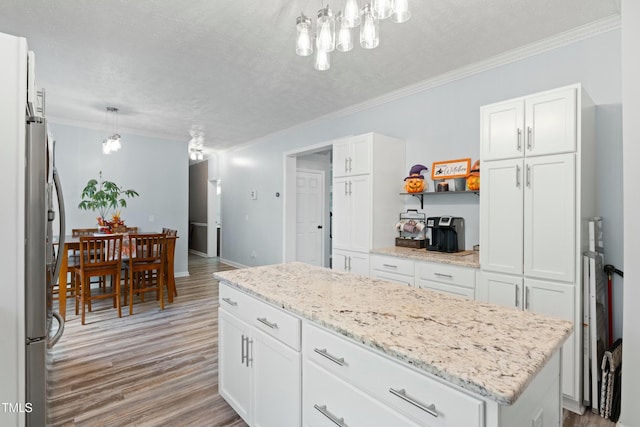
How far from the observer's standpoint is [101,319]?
3.72 meters

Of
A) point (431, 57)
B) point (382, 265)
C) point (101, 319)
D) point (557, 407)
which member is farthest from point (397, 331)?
point (101, 319)

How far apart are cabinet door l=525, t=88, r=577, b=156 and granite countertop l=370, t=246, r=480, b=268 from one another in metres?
0.92

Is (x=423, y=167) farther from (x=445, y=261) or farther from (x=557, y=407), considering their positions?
(x=557, y=407)

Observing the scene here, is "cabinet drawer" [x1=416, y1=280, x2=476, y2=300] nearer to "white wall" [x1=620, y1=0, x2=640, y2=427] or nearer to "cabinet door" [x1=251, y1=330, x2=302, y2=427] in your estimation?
"white wall" [x1=620, y1=0, x2=640, y2=427]

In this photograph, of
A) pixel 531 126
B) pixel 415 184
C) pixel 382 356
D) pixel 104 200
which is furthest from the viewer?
pixel 104 200

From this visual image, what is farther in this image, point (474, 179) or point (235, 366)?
point (474, 179)

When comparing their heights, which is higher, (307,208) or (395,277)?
(307,208)

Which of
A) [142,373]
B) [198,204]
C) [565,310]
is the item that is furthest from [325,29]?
[198,204]

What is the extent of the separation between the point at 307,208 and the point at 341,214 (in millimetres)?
2191

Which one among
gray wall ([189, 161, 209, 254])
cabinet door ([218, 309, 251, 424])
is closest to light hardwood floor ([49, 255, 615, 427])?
cabinet door ([218, 309, 251, 424])

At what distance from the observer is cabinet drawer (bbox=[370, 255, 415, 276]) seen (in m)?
2.96

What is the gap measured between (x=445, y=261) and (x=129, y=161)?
5.27 m

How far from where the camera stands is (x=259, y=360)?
67.2 inches

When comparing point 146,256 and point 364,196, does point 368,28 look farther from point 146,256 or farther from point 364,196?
point 146,256
